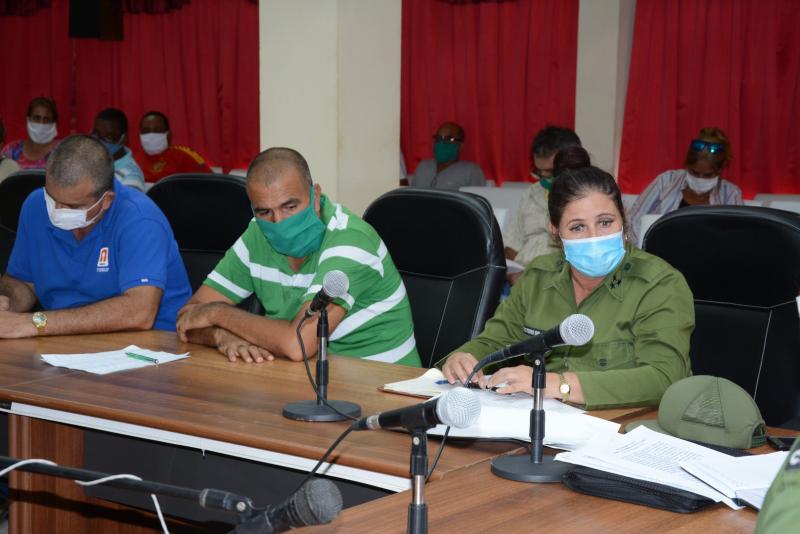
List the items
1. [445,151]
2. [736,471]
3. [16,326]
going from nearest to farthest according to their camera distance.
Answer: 1. [736,471]
2. [16,326]
3. [445,151]

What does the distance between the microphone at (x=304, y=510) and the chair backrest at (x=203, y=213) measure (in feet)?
7.38

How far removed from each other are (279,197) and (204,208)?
764mm

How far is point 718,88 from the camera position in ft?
20.6

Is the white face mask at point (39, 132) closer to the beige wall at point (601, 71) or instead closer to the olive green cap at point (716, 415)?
the beige wall at point (601, 71)

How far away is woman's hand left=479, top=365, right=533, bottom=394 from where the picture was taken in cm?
195

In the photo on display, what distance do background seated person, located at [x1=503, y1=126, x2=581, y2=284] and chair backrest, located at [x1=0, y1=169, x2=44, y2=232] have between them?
7.50 ft

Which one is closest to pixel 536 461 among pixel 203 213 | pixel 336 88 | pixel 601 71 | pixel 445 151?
pixel 203 213

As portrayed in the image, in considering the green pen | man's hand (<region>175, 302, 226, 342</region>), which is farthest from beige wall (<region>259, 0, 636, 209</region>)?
the green pen

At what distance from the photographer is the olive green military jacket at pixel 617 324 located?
202 centimetres

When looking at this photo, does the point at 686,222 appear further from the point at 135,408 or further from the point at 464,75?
the point at 464,75

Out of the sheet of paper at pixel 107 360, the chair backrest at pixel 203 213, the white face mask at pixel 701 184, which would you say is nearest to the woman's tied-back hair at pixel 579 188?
the sheet of paper at pixel 107 360

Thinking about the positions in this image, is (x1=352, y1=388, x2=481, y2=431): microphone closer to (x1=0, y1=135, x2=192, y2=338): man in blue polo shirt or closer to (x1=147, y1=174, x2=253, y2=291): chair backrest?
(x1=0, y1=135, x2=192, y2=338): man in blue polo shirt

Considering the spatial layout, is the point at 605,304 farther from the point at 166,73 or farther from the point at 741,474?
the point at 166,73

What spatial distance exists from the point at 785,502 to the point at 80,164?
95.4 inches
